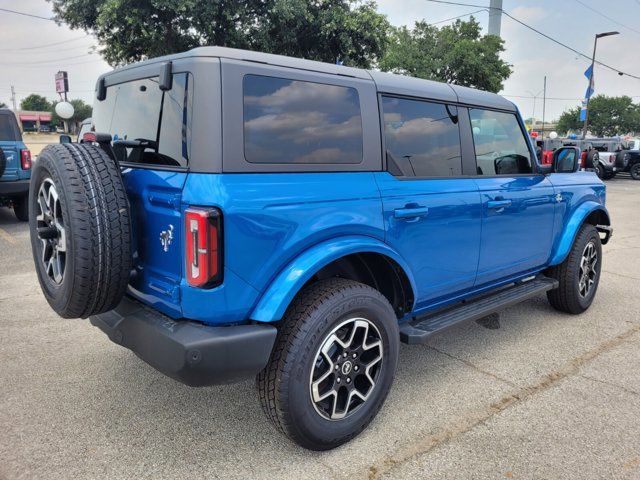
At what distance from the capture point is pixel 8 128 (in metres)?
8.62

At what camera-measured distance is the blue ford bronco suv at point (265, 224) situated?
7.06ft

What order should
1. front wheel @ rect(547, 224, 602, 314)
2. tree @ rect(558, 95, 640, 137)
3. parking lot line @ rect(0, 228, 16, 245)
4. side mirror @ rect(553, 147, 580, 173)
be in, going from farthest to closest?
tree @ rect(558, 95, 640, 137)
parking lot line @ rect(0, 228, 16, 245)
front wheel @ rect(547, 224, 602, 314)
side mirror @ rect(553, 147, 580, 173)

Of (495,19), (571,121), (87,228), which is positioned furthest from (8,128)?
(571,121)

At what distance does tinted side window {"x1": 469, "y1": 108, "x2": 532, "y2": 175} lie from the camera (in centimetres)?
354

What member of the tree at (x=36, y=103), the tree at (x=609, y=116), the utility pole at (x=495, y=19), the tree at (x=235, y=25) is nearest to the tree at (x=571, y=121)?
the tree at (x=609, y=116)

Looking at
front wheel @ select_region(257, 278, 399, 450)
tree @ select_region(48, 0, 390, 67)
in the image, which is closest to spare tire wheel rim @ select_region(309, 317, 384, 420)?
front wheel @ select_region(257, 278, 399, 450)

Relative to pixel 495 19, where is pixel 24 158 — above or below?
below

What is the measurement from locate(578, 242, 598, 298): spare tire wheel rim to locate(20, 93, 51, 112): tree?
373ft

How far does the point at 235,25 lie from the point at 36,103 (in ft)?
346

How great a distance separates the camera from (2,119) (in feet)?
28.0

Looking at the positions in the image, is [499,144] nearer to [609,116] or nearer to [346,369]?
[346,369]

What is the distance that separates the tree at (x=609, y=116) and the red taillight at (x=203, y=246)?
7552 centimetres

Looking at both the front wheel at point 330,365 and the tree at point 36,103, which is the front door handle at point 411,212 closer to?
the front wheel at point 330,365

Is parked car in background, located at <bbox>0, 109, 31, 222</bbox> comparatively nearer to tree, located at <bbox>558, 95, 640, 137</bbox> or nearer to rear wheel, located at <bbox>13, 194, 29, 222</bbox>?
rear wheel, located at <bbox>13, 194, 29, 222</bbox>
